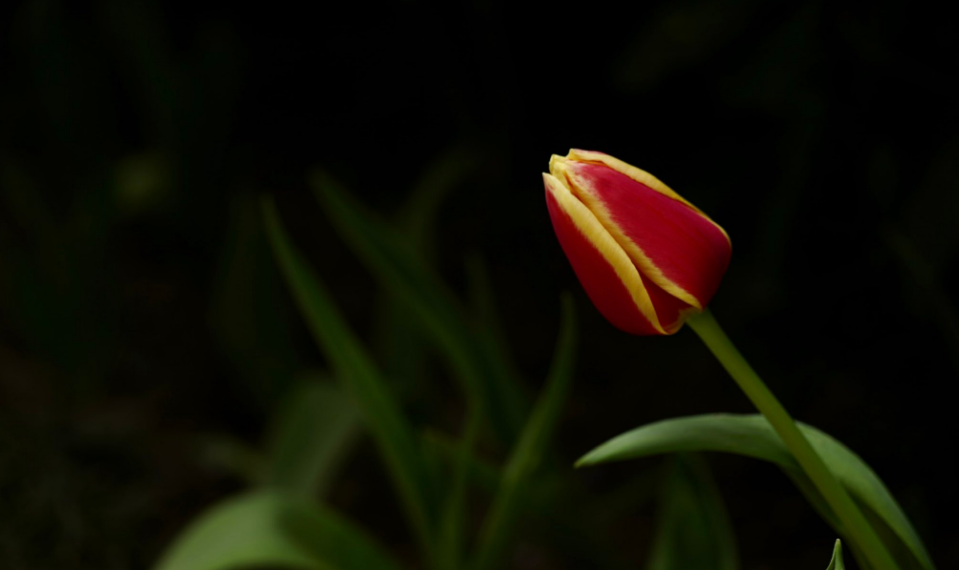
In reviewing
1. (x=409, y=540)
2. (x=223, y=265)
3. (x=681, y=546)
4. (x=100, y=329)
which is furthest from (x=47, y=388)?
(x=681, y=546)

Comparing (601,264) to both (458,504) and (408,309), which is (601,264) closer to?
(458,504)

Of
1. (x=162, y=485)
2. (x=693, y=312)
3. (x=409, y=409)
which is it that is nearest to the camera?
(x=693, y=312)

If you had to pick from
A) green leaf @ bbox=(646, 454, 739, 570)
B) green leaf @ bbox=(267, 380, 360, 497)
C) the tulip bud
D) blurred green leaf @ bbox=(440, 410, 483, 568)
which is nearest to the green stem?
the tulip bud

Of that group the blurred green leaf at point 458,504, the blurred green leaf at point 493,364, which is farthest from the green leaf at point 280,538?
the blurred green leaf at point 493,364

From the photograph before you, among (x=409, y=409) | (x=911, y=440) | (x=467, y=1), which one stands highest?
(x=467, y=1)

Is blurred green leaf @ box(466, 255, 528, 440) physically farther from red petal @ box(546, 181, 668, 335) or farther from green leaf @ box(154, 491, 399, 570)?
red petal @ box(546, 181, 668, 335)

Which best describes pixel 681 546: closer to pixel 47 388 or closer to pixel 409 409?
pixel 409 409
